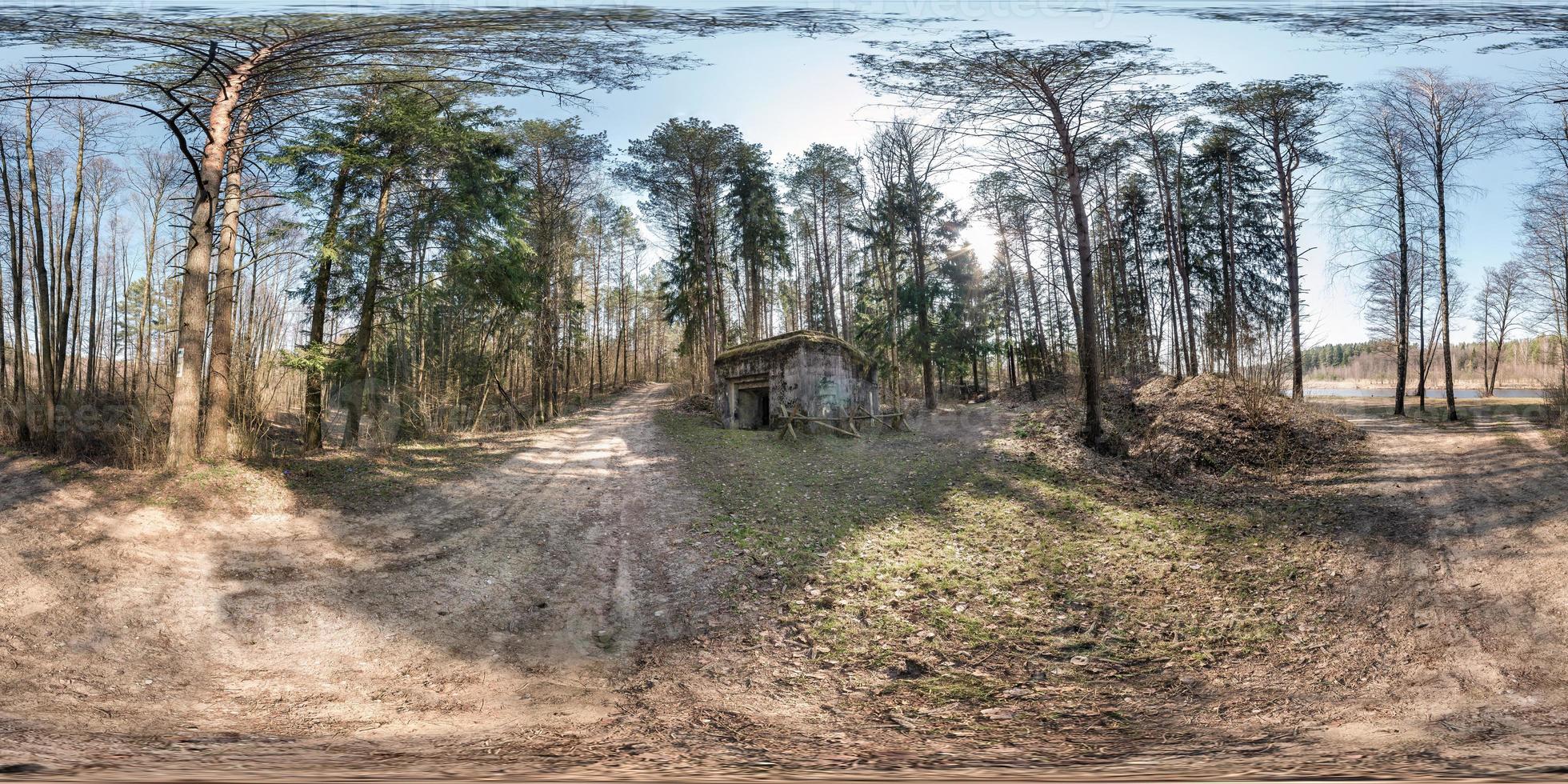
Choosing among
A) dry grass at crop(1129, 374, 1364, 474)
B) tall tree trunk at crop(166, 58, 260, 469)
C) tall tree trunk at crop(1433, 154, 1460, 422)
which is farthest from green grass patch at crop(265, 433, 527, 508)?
tall tree trunk at crop(1433, 154, 1460, 422)

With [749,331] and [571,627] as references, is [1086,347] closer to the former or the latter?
[571,627]

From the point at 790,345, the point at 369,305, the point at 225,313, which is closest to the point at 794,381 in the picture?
the point at 790,345

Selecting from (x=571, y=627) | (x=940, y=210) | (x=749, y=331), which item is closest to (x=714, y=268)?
(x=749, y=331)

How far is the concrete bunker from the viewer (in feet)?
56.6

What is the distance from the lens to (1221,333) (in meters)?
19.2

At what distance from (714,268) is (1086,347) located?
16531 mm

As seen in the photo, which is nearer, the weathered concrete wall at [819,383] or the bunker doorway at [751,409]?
the weathered concrete wall at [819,383]

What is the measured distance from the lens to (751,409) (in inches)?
766

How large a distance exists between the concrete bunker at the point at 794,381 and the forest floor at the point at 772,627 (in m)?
7.61

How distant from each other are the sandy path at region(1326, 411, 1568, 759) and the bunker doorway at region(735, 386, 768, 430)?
556 inches

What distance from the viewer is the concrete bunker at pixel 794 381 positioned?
17.2 meters

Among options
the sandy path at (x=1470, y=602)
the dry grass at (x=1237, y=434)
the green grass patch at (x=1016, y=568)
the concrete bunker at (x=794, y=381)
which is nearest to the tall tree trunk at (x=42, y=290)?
the green grass patch at (x=1016, y=568)

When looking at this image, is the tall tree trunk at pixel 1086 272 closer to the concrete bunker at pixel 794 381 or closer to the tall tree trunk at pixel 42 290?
the concrete bunker at pixel 794 381

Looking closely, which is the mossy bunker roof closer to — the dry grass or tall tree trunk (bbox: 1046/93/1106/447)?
tall tree trunk (bbox: 1046/93/1106/447)
